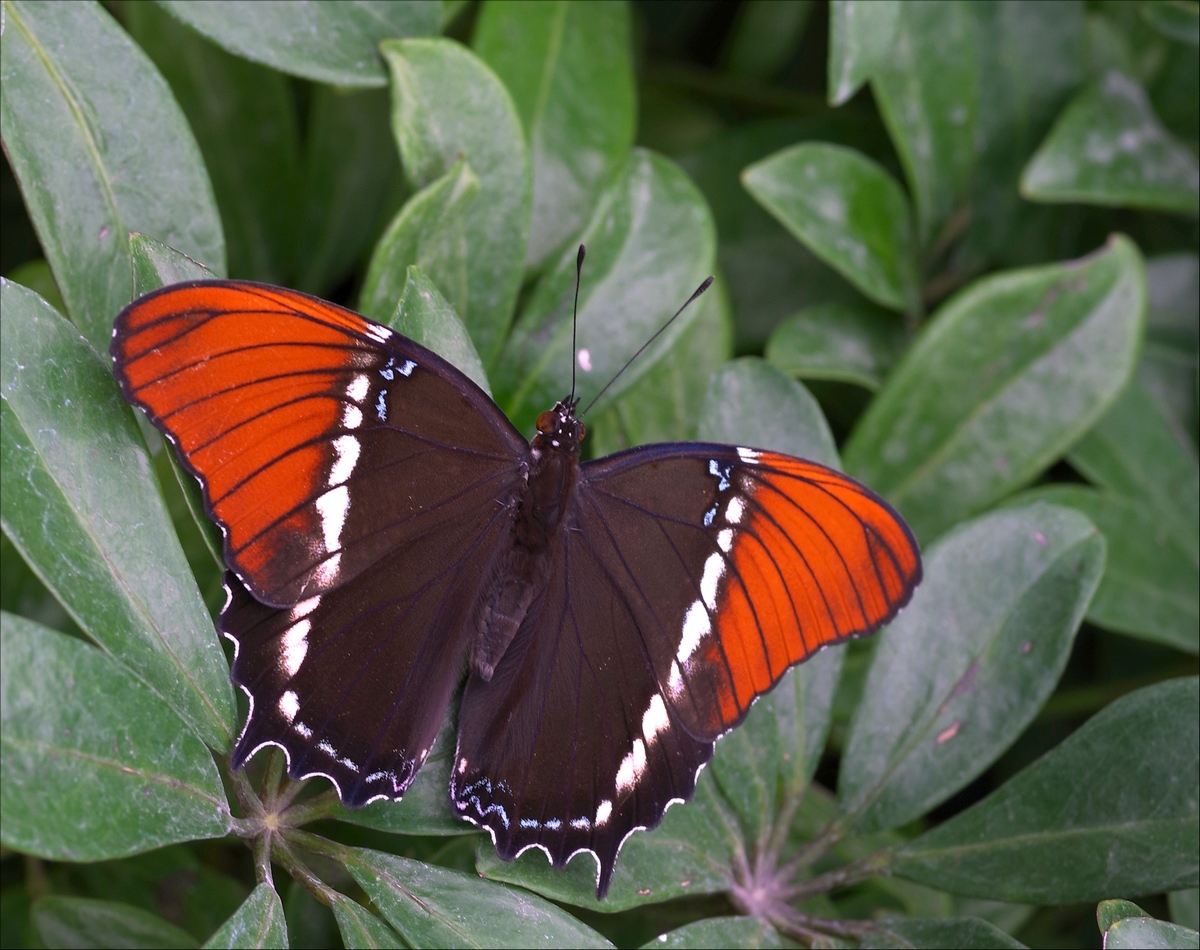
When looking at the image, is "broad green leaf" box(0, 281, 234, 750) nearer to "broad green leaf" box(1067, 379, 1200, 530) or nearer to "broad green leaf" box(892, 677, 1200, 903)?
"broad green leaf" box(892, 677, 1200, 903)

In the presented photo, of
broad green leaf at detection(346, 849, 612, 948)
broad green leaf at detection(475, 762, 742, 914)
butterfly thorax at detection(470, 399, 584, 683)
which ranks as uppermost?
butterfly thorax at detection(470, 399, 584, 683)

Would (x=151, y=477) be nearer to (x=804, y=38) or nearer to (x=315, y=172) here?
(x=315, y=172)

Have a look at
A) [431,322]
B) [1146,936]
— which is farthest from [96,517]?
[1146,936]

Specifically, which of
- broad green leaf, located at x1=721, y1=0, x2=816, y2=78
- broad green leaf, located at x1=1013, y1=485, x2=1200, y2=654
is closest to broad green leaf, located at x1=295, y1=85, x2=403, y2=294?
broad green leaf, located at x1=721, y1=0, x2=816, y2=78

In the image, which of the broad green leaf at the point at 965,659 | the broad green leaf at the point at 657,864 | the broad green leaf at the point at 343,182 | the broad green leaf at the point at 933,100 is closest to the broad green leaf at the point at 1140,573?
the broad green leaf at the point at 965,659

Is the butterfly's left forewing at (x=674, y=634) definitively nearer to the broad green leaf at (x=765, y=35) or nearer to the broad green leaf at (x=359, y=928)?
the broad green leaf at (x=359, y=928)

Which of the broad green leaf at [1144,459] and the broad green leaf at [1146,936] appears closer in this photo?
the broad green leaf at [1146,936]
